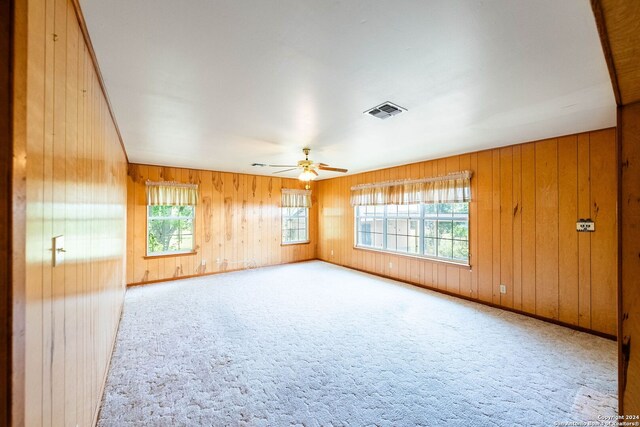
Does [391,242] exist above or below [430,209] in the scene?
below

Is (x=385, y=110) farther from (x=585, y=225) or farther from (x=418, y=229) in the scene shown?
(x=418, y=229)

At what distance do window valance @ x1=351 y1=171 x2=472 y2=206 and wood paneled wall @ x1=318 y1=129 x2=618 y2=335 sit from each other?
5.6 inches

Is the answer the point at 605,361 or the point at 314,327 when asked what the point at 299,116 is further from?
the point at 605,361

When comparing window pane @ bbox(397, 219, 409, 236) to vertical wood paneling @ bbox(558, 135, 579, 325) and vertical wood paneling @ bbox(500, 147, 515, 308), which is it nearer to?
vertical wood paneling @ bbox(500, 147, 515, 308)

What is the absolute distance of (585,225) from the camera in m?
3.12

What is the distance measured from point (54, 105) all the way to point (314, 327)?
10.0ft

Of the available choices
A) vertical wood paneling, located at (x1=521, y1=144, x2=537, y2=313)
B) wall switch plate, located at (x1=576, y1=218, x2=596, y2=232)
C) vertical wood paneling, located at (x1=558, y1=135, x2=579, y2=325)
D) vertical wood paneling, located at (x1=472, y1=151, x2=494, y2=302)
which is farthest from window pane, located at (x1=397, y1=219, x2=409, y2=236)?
wall switch plate, located at (x1=576, y1=218, x2=596, y2=232)

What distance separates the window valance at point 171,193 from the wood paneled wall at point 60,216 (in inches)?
143

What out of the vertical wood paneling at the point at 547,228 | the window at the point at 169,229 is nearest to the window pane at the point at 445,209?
the vertical wood paneling at the point at 547,228

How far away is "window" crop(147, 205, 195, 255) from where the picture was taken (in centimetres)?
525

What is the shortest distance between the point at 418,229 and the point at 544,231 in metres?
1.94

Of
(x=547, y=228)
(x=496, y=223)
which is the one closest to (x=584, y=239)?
(x=547, y=228)

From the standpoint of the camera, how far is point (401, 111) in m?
2.48

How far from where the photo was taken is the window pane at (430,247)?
4.79 meters
